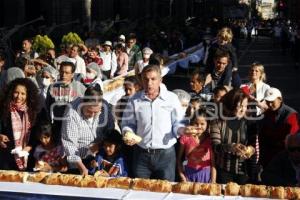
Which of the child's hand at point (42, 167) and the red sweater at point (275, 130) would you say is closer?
the child's hand at point (42, 167)

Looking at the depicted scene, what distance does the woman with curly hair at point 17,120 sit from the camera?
257 inches

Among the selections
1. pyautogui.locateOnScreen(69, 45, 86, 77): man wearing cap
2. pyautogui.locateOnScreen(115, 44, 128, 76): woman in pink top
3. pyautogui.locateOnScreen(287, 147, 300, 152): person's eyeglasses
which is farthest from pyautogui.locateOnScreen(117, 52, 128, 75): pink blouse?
pyautogui.locateOnScreen(287, 147, 300, 152): person's eyeglasses

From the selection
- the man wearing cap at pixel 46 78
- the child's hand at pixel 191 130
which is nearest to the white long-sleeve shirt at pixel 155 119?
the child's hand at pixel 191 130

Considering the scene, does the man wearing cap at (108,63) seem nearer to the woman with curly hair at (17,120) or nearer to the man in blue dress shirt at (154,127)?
the woman with curly hair at (17,120)

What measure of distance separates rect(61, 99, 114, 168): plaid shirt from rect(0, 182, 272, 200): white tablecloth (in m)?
1.19

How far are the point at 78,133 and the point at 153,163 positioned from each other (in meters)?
0.76

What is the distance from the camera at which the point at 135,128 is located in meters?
6.29

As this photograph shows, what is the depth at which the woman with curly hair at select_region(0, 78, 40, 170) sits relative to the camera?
652 cm

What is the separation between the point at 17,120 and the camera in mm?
6527

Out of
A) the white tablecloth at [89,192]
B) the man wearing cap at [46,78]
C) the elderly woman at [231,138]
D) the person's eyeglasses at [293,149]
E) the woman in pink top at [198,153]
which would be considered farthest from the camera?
the man wearing cap at [46,78]

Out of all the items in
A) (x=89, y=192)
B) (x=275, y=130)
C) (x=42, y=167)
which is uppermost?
(x=275, y=130)

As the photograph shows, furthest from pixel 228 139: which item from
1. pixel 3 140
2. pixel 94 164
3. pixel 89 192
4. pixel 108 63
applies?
pixel 108 63

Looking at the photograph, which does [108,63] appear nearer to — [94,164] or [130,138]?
[94,164]

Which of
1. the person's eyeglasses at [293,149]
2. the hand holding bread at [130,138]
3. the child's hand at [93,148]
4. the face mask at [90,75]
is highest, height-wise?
the face mask at [90,75]
